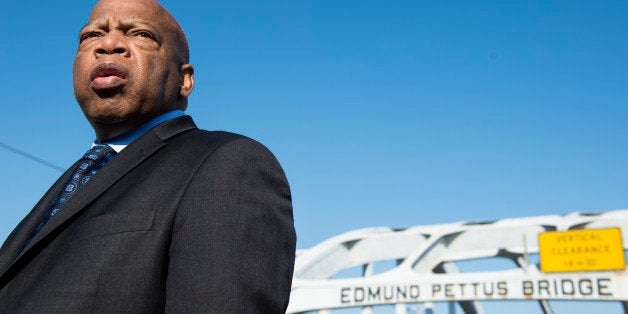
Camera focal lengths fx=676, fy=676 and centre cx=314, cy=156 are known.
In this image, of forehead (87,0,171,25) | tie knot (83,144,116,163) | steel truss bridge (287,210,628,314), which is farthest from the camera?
steel truss bridge (287,210,628,314)

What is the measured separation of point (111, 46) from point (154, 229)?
85 centimetres

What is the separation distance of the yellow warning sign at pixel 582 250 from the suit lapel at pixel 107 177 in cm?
1731

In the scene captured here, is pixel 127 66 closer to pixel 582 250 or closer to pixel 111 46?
pixel 111 46

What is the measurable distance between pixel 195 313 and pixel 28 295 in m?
0.53

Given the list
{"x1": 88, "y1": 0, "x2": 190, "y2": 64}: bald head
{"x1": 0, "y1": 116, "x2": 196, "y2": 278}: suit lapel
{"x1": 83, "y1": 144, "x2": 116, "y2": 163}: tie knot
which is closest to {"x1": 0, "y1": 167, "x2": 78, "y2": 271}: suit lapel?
{"x1": 0, "y1": 116, "x2": 196, "y2": 278}: suit lapel

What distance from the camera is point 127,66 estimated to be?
2.32 m

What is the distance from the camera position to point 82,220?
1.96m

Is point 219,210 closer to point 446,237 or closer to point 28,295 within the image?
point 28,295

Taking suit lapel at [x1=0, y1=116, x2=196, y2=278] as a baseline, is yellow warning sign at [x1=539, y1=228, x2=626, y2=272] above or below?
above

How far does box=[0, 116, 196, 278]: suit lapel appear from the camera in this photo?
1.95 meters

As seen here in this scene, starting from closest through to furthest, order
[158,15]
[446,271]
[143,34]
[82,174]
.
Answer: [82,174] < [143,34] < [158,15] < [446,271]

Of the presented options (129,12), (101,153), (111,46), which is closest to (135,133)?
(101,153)

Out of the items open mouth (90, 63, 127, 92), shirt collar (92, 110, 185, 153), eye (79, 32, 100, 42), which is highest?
eye (79, 32, 100, 42)

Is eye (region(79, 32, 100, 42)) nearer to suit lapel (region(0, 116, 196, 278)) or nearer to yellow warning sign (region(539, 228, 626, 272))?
suit lapel (region(0, 116, 196, 278))
